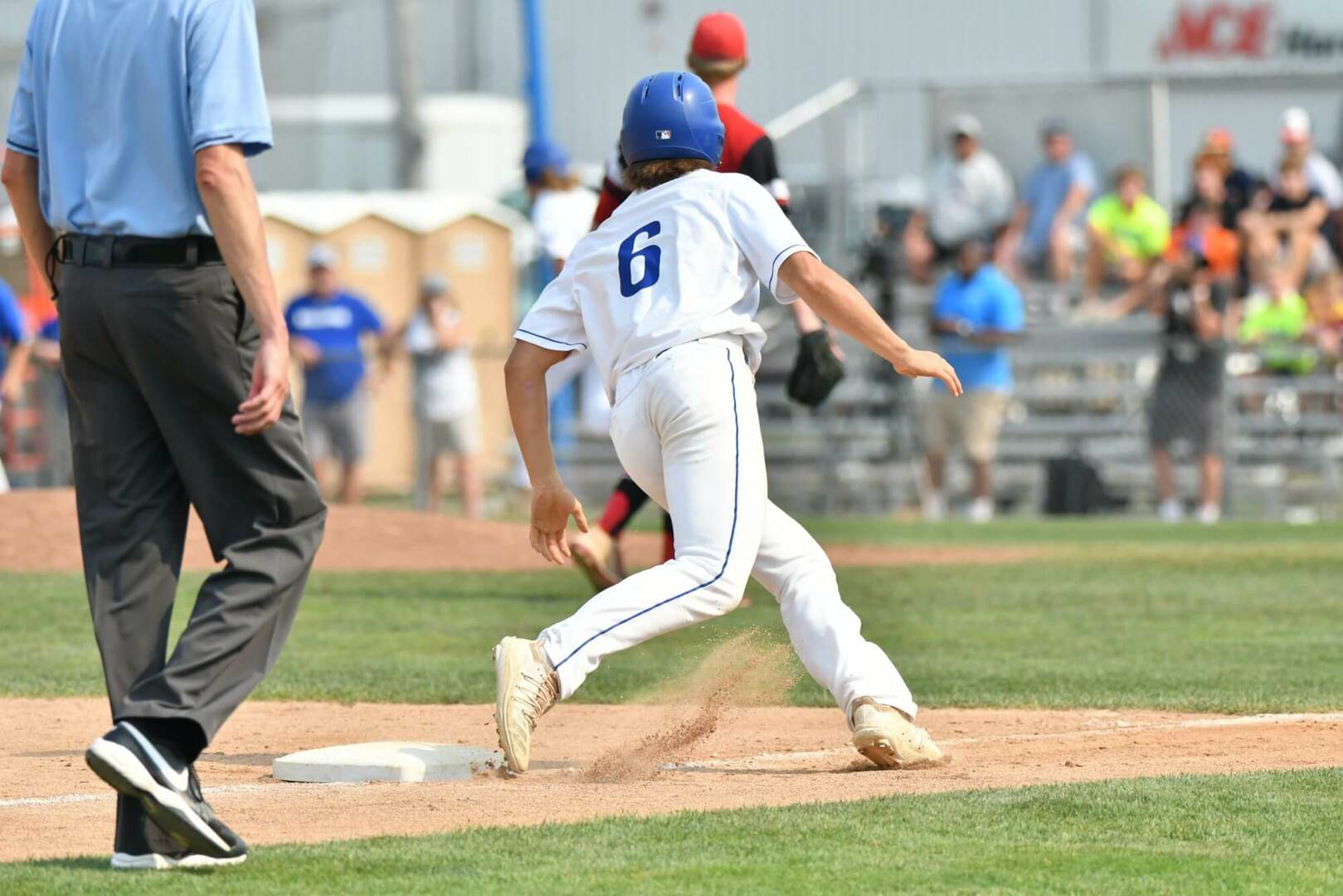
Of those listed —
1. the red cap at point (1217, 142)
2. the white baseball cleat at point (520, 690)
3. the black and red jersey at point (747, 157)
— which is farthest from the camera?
the red cap at point (1217, 142)

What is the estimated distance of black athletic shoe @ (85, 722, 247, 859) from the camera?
4.68 metres

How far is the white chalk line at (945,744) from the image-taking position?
233 inches

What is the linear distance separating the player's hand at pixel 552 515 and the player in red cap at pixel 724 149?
8.40ft

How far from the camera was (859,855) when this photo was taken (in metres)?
4.89

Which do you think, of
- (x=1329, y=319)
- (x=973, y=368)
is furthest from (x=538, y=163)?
(x=1329, y=319)

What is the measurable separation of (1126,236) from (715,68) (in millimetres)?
12357

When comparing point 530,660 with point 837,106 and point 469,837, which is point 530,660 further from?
point 837,106

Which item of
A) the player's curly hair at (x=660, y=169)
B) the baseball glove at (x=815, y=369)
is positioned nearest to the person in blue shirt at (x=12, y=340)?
the baseball glove at (x=815, y=369)

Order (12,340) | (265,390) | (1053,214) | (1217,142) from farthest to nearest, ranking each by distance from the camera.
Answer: (1053,214), (1217,142), (12,340), (265,390)

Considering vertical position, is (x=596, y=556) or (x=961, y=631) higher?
(x=596, y=556)

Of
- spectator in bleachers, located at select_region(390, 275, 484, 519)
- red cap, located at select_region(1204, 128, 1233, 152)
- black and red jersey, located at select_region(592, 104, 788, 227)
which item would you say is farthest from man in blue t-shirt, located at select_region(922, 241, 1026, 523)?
black and red jersey, located at select_region(592, 104, 788, 227)

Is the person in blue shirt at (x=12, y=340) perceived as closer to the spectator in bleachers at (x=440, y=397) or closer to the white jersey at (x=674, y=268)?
the spectator in bleachers at (x=440, y=397)

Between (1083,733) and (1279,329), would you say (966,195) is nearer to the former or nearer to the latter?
(1279,329)

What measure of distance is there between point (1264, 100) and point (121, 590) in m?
20.9
